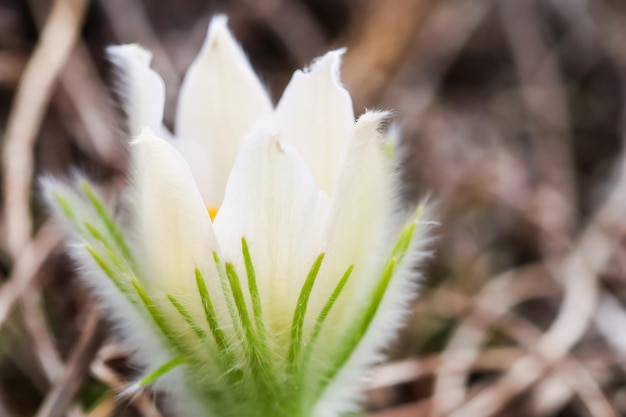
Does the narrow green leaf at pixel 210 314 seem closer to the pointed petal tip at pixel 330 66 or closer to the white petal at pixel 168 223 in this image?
the white petal at pixel 168 223

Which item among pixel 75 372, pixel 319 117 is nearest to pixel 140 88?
pixel 319 117

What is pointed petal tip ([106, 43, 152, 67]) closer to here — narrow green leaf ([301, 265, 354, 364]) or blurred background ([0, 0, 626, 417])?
blurred background ([0, 0, 626, 417])

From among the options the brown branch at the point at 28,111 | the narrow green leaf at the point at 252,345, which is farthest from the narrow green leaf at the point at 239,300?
the brown branch at the point at 28,111

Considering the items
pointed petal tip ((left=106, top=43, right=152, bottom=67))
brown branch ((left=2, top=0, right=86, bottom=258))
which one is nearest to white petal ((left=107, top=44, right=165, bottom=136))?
pointed petal tip ((left=106, top=43, right=152, bottom=67))

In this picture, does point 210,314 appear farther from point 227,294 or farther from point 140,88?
point 140,88

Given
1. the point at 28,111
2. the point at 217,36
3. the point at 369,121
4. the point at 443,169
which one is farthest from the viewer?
the point at 443,169

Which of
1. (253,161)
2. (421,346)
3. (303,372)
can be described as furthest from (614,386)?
(253,161)

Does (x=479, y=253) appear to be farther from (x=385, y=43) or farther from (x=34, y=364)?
(x=34, y=364)
